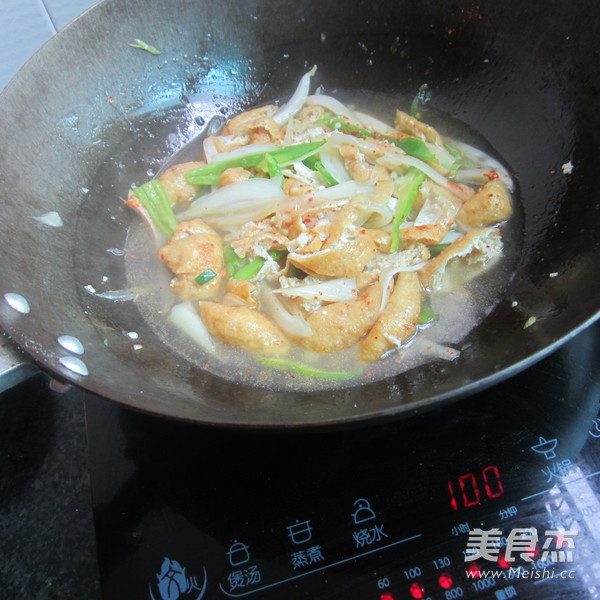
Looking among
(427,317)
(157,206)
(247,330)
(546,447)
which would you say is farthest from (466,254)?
(157,206)

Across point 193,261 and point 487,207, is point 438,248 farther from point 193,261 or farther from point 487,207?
point 193,261

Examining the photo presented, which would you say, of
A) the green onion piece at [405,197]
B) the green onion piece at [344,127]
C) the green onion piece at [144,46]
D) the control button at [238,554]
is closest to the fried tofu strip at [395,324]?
the green onion piece at [405,197]

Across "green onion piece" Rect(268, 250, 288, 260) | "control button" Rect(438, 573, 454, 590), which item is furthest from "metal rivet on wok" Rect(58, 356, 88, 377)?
"control button" Rect(438, 573, 454, 590)

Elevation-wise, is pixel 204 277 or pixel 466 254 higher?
pixel 204 277

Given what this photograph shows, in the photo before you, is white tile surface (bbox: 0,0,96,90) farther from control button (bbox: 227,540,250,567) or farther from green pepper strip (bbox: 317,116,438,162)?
control button (bbox: 227,540,250,567)

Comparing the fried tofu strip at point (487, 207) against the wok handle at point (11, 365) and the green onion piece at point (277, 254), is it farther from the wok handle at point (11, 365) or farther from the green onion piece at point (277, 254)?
the wok handle at point (11, 365)
